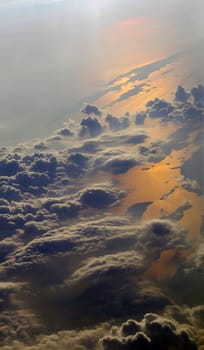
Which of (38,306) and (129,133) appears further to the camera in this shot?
(129,133)

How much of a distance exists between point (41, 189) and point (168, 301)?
2401 inches

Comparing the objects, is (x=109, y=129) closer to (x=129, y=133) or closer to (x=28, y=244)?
(x=129, y=133)

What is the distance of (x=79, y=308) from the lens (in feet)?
196

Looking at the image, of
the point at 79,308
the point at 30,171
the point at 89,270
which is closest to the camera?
the point at 79,308

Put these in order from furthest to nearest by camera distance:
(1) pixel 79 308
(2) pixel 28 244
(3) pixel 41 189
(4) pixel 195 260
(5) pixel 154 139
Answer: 1. (5) pixel 154 139
2. (3) pixel 41 189
3. (2) pixel 28 244
4. (4) pixel 195 260
5. (1) pixel 79 308

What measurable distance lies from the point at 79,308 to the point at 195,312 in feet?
50.3

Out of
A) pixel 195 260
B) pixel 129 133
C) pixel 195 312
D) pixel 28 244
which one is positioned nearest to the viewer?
pixel 195 312

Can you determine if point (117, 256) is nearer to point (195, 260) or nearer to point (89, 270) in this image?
point (89, 270)

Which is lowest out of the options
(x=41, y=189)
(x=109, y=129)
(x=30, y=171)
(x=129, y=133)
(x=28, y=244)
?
(x=28, y=244)

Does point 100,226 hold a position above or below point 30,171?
below

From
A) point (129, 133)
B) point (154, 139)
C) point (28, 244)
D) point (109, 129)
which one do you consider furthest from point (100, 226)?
point (109, 129)

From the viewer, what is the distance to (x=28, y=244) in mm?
82812

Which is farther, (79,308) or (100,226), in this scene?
(100,226)

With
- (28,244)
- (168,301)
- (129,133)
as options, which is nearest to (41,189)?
(28,244)
